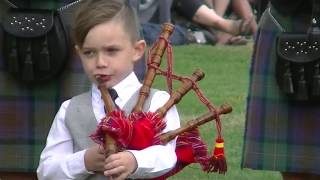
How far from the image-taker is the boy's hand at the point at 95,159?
3432 mm

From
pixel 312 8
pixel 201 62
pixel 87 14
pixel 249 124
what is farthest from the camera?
pixel 201 62

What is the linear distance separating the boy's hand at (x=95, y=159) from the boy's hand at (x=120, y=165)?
7 centimetres

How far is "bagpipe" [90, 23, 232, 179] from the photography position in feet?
11.1

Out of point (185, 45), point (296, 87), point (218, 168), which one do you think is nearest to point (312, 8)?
point (296, 87)

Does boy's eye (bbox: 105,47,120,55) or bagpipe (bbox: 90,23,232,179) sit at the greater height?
boy's eye (bbox: 105,47,120,55)

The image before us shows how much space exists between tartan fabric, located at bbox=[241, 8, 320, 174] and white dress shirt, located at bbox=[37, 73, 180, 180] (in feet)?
2.03

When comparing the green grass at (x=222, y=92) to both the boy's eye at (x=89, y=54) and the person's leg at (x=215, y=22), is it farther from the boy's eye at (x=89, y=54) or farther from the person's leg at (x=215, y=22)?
the boy's eye at (x=89, y=54)

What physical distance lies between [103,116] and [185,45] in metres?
7.92

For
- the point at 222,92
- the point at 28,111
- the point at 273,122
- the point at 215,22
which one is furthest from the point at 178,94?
the point at 215,22

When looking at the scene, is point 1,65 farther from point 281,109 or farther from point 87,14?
point 281,109

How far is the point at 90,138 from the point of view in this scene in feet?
11.6

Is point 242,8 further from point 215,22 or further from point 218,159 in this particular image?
point 218,159

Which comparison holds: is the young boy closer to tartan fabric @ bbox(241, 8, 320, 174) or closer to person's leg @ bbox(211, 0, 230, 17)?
tartan fabric @ bbox(241, 8, 320, 174)

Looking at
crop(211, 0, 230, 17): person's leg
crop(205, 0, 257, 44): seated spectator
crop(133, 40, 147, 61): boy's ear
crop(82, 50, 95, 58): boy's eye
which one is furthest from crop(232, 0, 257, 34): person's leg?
crop(82, 50, 95, 58): boy's eye
